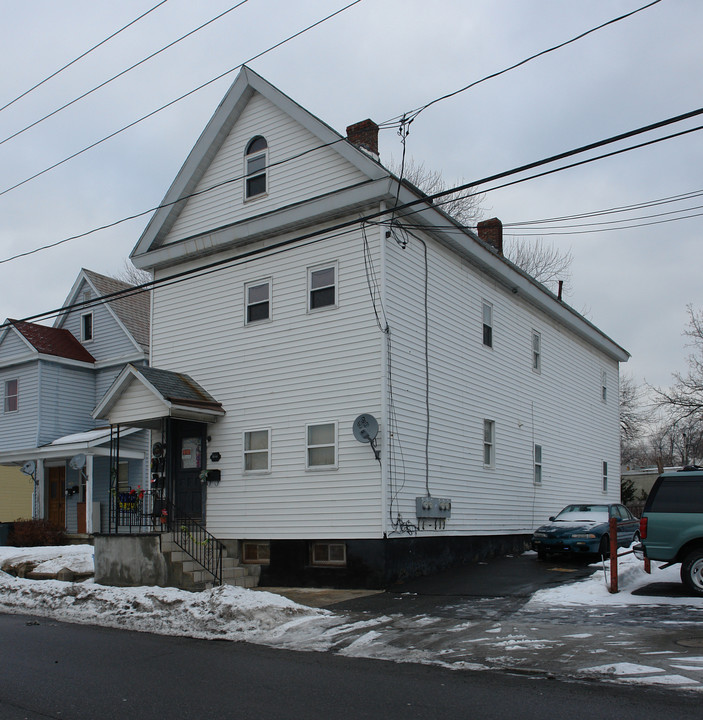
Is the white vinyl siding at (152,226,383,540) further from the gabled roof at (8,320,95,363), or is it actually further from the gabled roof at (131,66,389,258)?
the gabled roof at (8,320,95,363)

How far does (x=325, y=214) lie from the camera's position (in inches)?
682

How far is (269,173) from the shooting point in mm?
18719

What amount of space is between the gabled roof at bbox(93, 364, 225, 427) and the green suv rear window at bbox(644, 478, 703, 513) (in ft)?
31.4

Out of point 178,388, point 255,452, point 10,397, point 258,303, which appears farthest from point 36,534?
point 258,303

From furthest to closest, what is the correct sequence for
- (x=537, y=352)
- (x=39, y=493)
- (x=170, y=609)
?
(x=39, y=493) < (x=537, y=352) < (x=170, y=609)

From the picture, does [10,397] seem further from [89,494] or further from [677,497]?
[677,497]

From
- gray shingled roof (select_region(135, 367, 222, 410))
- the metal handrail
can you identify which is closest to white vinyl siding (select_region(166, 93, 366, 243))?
gray shingled roof (select_region(135, 367, 222, 410))

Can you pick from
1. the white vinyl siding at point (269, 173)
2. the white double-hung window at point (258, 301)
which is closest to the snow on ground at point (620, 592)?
the white double-hung window at point (258, 301)

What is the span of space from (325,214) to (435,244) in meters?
2.78

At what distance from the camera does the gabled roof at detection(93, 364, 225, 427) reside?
17.4 metres

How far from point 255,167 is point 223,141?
134 centimetres

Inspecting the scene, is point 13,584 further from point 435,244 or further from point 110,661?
point 435,244

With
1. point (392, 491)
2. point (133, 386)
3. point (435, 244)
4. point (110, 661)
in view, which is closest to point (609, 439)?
point (435, 244)

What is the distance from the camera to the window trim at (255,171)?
18.8m
